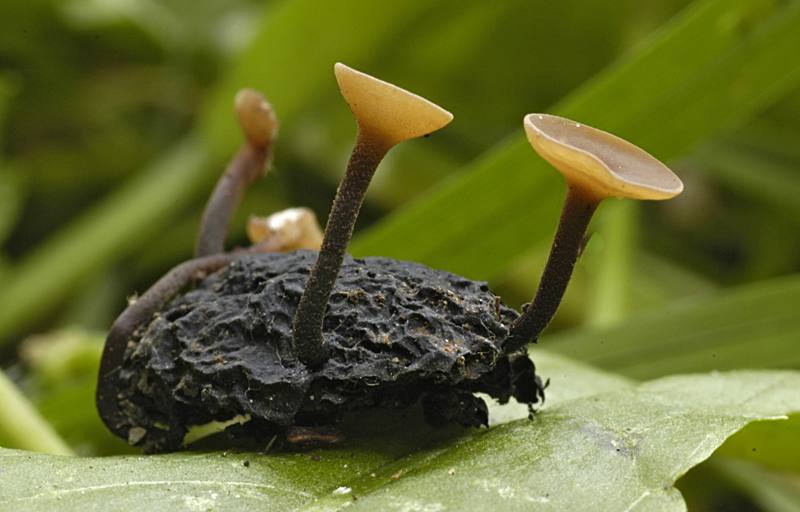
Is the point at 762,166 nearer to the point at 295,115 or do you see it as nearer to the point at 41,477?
the point at 295,115

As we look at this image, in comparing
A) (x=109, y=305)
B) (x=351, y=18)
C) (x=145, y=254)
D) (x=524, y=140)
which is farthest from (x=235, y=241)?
(x=524, y=140)

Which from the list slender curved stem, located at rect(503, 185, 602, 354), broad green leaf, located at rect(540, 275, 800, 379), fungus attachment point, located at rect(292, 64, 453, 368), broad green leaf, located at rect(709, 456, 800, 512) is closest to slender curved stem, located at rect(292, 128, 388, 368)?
fungus attachment point, located at rect(292, 64, 453, 368)

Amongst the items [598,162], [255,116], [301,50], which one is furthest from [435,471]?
[301,50]

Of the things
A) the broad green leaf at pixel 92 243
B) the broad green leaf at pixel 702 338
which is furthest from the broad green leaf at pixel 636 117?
the broad green leaf at pixel 92 243

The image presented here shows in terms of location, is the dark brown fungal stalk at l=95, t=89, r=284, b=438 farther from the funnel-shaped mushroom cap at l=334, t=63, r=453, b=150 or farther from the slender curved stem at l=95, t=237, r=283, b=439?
the funnel-shaped mushroom cap at l=334, t=63, r=453, b=150

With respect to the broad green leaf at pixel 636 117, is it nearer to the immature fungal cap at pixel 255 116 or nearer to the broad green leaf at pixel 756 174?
the immature fungal cap at pixel 255 116

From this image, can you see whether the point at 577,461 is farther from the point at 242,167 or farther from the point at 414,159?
the point at 414,159
